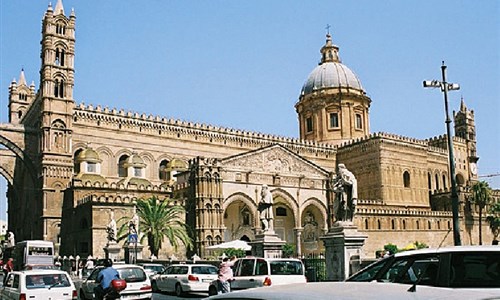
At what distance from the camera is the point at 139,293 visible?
47.5 feet

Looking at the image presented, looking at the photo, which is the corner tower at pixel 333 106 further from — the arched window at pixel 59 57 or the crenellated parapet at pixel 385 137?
the arched window at pixel 59 57

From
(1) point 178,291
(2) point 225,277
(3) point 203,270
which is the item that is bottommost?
(1) point 178,291

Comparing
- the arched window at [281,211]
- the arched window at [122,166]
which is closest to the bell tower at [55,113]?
the arched window at [122,166]

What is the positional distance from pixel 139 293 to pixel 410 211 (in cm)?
4739

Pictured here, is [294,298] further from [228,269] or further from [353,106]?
[353,106]

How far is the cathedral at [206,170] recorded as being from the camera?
43.5 meters

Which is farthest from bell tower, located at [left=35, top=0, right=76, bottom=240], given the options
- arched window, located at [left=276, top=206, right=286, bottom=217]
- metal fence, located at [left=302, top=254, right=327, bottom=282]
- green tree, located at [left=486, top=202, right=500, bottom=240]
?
green tree, located at [left=486, top=202, right=500, bottom=240]

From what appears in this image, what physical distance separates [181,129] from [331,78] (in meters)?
21.8

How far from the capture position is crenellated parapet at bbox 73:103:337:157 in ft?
164

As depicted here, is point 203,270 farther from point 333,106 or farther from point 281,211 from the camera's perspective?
point 333,106

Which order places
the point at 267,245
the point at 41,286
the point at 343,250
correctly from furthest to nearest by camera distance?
the point at 267,245 < the point at 343,250 < the point at 41,286

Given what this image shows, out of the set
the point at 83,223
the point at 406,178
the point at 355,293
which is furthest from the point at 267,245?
the point at 406,178

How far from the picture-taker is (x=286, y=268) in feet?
52.4

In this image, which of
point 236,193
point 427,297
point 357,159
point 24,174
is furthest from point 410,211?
point 427,297
